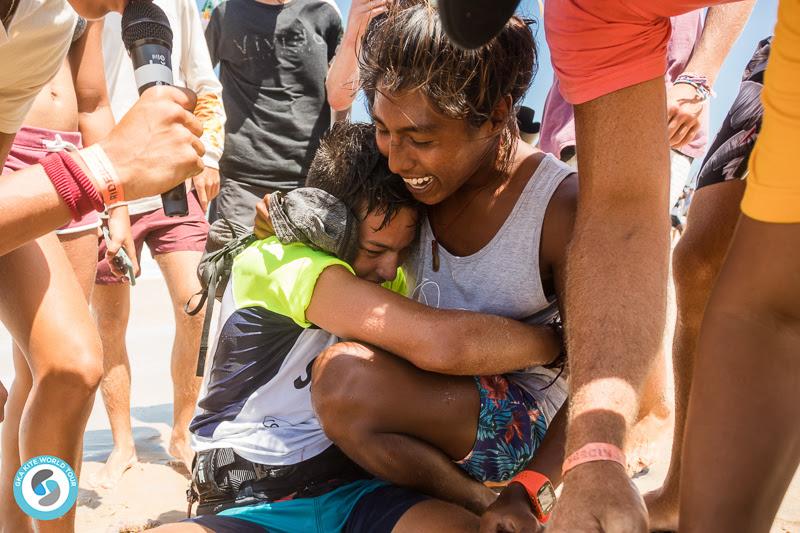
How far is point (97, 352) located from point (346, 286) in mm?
888

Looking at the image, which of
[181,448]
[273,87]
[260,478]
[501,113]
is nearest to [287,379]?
[260,478]

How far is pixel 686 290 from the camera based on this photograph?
247cm

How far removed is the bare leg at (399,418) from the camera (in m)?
1.90

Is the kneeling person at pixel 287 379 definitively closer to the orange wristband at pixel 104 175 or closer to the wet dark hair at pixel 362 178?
the wet dark hair at pixel 362 178

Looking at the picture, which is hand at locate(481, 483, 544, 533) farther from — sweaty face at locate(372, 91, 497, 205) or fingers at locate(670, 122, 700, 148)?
fingers at locate(670, 122, 700, 148)

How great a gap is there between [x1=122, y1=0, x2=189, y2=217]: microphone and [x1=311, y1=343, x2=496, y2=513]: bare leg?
59 centimetres

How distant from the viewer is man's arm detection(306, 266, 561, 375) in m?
1.92

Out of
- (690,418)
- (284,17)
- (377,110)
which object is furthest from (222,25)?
(690,418)

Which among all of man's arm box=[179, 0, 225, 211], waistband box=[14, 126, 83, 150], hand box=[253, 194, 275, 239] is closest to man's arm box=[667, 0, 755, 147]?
hand box=[253, 194, 275, 239]

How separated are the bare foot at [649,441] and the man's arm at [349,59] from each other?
5.35ft

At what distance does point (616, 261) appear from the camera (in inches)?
66.0

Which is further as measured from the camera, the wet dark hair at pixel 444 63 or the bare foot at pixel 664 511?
the bare foot at pixel 664 511

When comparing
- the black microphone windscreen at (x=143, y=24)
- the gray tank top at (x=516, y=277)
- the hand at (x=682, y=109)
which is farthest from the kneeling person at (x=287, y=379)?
the hand at (x=682, y=109)

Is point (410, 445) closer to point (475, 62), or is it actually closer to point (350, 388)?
point (350, 388)
